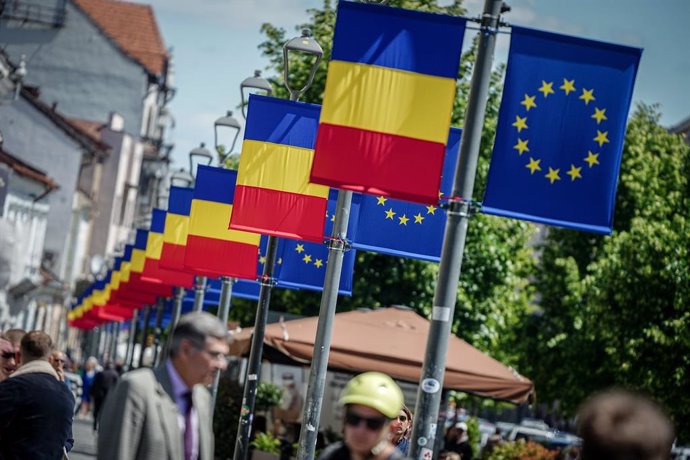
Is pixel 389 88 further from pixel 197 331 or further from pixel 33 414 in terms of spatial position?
pixel 197 331

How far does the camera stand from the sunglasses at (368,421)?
629 centimetres

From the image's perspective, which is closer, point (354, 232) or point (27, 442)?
point (27, 442)

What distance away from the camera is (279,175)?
14.7 metres

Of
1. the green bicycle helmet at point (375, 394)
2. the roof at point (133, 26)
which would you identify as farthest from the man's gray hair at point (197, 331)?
the roof at point (133, 26)

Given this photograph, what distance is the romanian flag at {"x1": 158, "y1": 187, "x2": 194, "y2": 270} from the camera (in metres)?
22.4

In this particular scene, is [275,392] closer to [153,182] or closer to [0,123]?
[0,123]

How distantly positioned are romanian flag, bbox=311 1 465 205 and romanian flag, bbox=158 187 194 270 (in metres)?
12.4

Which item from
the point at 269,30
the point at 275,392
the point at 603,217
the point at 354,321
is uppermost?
the point at 269,30

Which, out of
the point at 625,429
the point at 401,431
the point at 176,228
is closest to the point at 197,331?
the point at 625,429

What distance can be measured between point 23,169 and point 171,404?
5105 cm

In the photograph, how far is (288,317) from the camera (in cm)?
3027

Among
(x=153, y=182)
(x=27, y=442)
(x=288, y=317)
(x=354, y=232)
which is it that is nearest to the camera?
(x=27, y=442)

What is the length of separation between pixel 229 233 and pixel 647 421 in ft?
46.0

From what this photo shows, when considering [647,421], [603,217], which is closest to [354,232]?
[603,217]
